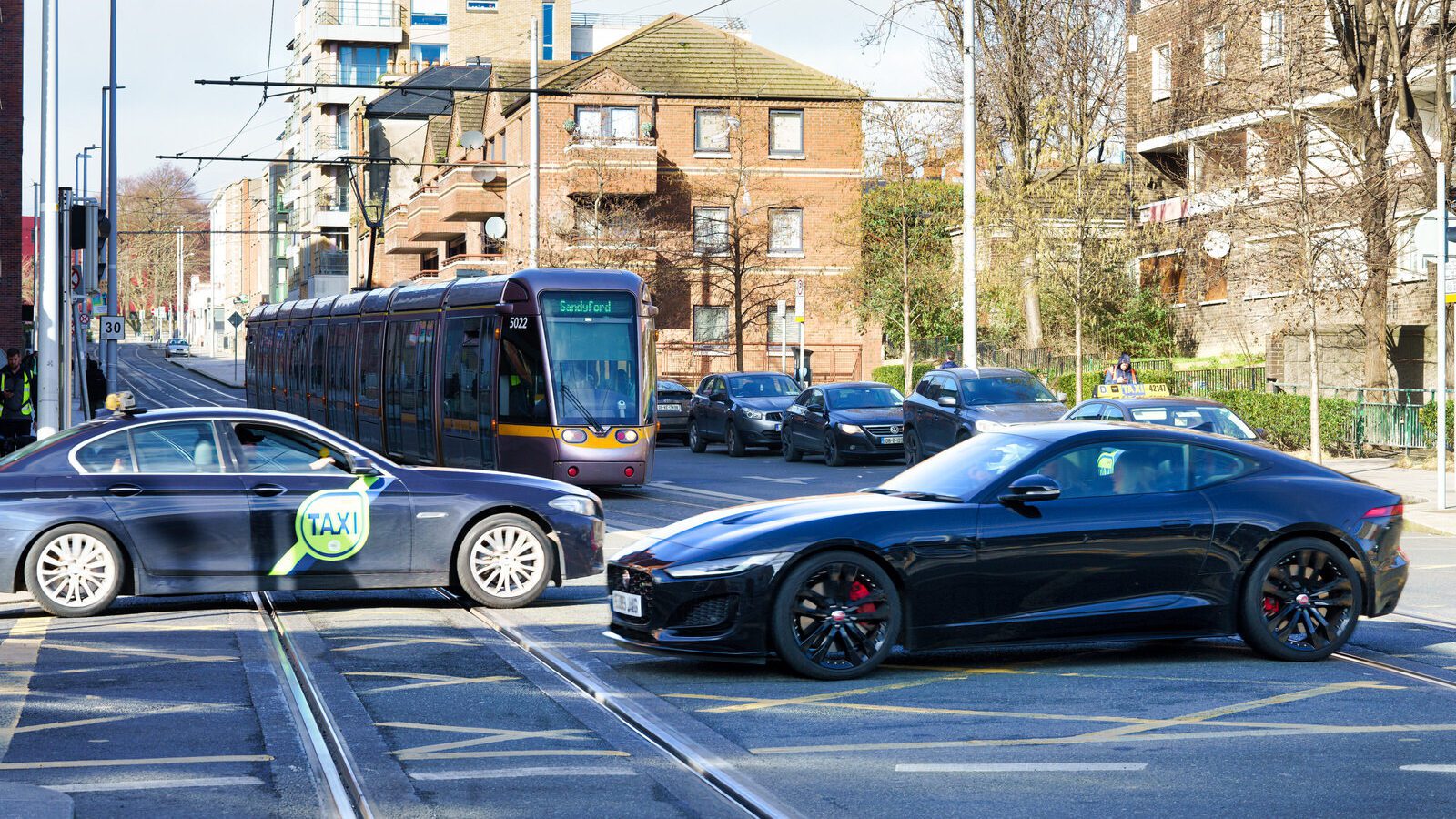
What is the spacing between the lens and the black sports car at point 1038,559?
912 cm

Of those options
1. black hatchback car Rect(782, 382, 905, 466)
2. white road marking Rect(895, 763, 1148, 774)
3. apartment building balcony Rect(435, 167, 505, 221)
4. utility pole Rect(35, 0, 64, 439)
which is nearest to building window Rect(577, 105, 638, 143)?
apartment building balcony Rect(435, 167, 505, 221)

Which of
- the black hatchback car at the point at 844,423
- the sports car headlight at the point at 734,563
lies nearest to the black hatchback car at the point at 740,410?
the black hatchback car at the point at 844,423

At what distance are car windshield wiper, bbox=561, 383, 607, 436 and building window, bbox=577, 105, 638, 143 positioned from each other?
35980 millimetres

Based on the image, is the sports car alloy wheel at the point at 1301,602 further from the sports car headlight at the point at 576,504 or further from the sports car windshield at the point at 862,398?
the sports car windshield at the point at 862,398

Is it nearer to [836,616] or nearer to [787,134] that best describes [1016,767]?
[836,616]

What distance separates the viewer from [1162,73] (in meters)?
48.6

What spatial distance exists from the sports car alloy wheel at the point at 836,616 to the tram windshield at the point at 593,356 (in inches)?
519

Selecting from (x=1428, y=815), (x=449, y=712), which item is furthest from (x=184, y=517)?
(x=1428, y=815)

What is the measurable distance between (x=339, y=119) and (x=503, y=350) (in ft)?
295

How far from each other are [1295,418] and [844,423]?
7.55 meters

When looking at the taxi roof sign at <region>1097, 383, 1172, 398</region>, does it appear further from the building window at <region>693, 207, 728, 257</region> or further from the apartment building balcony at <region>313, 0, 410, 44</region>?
the apartment building balcony at <region>313, 0, 410, 44</region>

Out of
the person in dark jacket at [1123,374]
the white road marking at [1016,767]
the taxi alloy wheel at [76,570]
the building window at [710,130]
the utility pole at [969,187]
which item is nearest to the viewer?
the white road marking at [1016,767]

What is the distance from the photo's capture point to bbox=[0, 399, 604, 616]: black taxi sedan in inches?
450

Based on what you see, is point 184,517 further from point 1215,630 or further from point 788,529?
point 1215,630
